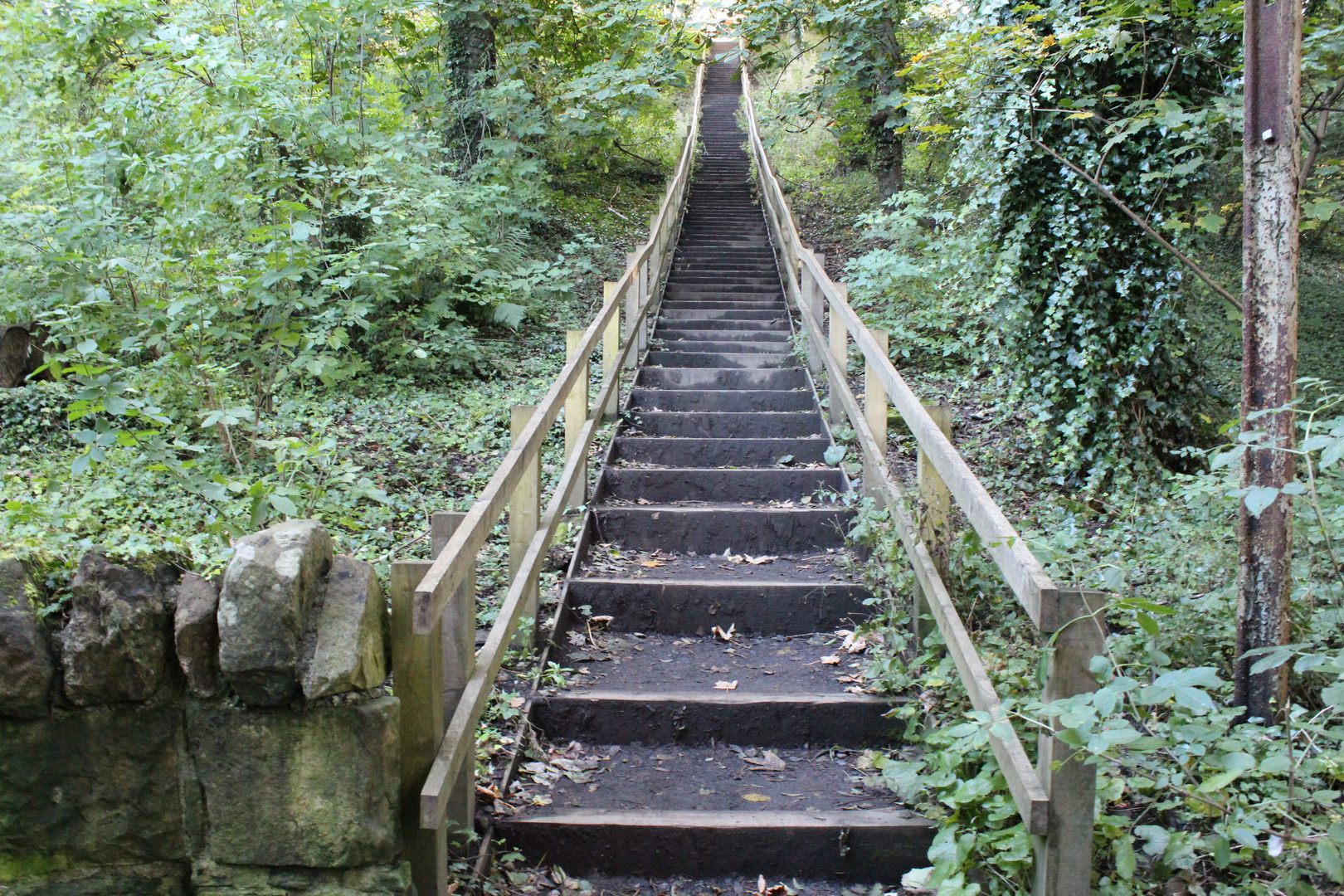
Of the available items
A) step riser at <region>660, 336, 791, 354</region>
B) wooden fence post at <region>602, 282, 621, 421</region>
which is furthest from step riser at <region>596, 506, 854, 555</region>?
step riser at <region>660, 336, 791, 354</region>

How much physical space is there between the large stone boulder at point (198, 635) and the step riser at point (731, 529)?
2.80 meters

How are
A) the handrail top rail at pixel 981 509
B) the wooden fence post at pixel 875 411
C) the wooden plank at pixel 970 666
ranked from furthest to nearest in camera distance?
the wooden fence post at pixel 875 411, the wooden plank at pixel 970 666, the handrail top rail at pixel 981 509

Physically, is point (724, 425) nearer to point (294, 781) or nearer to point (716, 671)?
point (716, 671)

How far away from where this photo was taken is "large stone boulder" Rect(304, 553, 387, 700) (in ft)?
5.89

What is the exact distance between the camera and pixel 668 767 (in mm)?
3016

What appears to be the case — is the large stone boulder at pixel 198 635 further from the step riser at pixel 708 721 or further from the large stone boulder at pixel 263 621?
the step riser at pixel 708 721

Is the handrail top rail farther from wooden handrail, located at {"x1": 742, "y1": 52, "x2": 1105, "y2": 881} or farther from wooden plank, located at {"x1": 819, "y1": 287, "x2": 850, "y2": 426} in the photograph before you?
wooden plank, located at {"x1": 819, "y1": 287, "x2": 850, "y2": 426}

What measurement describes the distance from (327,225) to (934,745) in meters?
6.53

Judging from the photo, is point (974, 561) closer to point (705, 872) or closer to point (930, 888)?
point (930, 888)

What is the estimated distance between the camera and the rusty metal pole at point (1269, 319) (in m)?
2.58

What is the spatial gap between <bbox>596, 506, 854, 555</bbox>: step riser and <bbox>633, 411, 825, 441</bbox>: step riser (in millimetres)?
1312

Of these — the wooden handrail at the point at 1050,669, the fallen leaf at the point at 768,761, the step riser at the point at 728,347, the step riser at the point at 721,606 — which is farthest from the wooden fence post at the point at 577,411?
the step riser at the point at 728,347

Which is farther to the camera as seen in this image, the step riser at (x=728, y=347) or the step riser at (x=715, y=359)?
the step riser at (x=728, y=347)

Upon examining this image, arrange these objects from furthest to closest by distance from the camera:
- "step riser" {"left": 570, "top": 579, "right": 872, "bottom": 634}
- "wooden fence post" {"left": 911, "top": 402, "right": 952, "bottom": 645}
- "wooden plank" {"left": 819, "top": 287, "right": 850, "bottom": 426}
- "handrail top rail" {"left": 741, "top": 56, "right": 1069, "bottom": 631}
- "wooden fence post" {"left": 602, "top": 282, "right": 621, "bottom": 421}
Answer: "wooden fence post" {"left": 602, "top": 282, "right": 621, "bottom": 421}
"wooden plank" {"left": 819, "top": 287, "right": 850, "bottom": 426}
"step riser" {"left": 570, "top": 579, "right": 872, "bottom": 634}
"wooden fence post" {"left": 911, "top": 402, "right": 952, "bottom": 645}
"handrail top rail" {"left": 741, "top": 56, "right": 1069, "bottom": 631}
